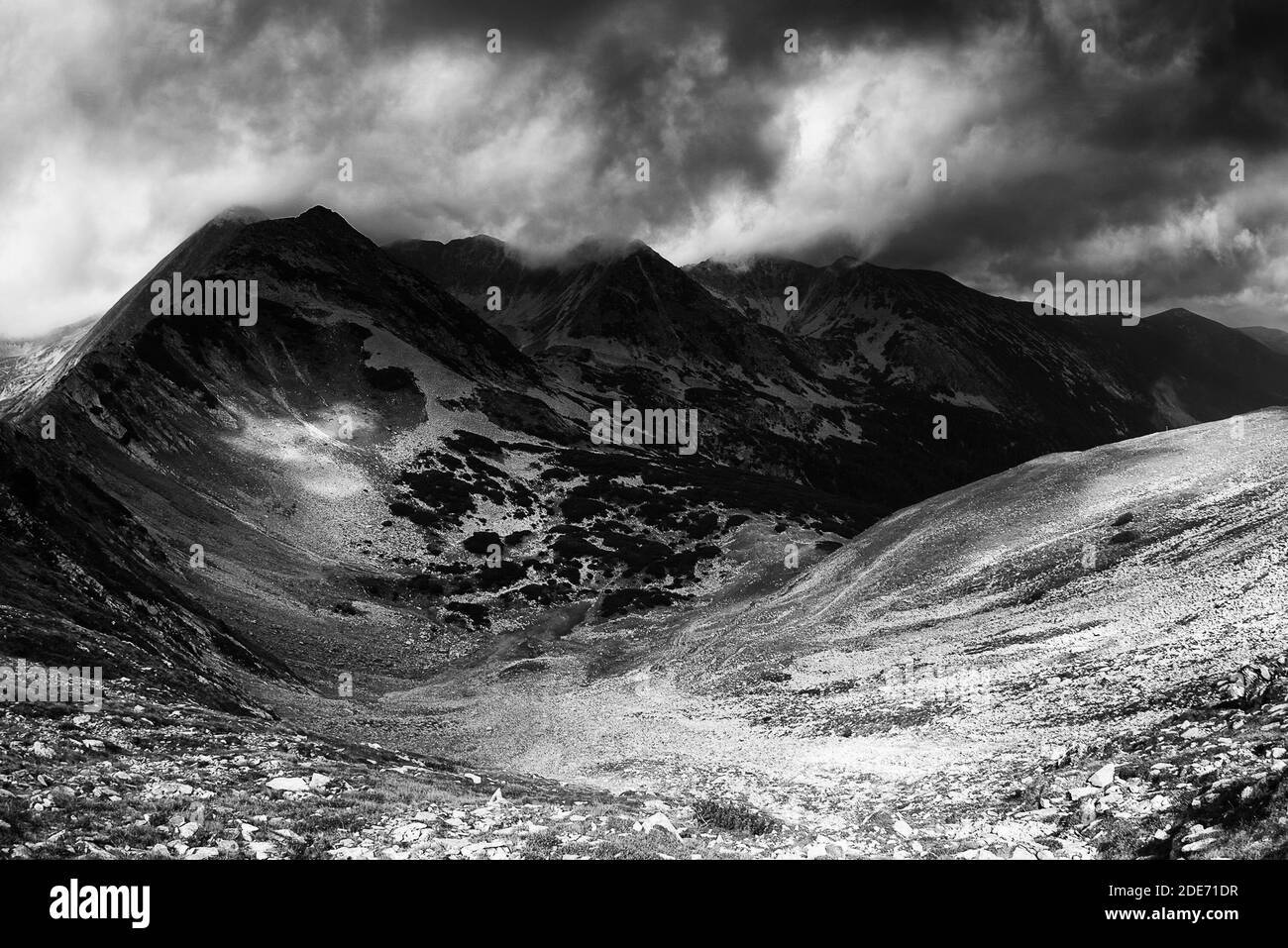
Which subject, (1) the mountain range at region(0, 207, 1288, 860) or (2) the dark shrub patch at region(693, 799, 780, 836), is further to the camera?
(1) the mountain range at region(0, 207, 1288, 860)

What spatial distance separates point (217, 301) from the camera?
15475 cm

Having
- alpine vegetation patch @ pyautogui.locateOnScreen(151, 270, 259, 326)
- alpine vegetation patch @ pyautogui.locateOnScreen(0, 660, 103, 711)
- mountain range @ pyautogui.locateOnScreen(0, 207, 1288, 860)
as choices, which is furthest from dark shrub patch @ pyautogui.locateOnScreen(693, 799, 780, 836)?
alpine vegetation patch @ pyautogui.locateOnScreen(151, 270, 259, 326)

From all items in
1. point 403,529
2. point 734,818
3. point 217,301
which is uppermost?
point 217,301

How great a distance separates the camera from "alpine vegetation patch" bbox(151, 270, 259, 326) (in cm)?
14725

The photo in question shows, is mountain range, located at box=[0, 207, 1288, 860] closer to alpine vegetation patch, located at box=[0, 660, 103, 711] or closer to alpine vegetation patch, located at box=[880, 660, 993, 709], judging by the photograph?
alpine vegetation patch, located at box=[0, 660, 103, 711]

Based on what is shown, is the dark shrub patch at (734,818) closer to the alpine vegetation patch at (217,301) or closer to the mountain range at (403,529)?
the mountain range at (403,529)

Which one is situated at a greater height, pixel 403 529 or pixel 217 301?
pixel 217 301

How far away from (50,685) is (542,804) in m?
12.8

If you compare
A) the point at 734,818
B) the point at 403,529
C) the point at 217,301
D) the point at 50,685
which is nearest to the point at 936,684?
the point at 734,818

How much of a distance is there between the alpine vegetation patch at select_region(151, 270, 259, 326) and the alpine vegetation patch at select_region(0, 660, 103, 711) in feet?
458

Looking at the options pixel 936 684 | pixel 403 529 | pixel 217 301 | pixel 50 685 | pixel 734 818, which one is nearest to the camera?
pixel 734 818

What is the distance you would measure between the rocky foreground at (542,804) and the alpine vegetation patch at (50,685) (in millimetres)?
716

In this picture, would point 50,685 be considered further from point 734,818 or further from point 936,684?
point 936,684

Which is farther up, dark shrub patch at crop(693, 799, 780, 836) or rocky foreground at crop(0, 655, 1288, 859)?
rocky foreground at crop(0, 655, 1288, 859)
